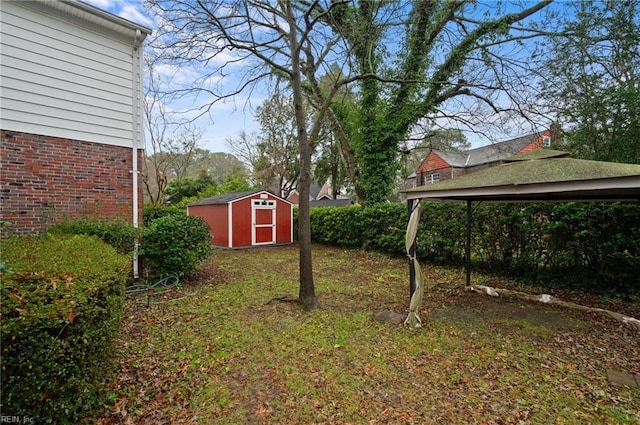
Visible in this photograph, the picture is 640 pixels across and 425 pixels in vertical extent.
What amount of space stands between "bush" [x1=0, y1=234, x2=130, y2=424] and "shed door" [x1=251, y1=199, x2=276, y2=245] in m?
10.6

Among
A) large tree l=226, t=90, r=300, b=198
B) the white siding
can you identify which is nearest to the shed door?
the white siding

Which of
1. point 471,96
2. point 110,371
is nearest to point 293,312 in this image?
point 110,371

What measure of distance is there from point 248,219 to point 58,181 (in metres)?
7.86

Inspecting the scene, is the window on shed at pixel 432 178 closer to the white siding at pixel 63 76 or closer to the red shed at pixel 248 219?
the red shed at pixel 248 219

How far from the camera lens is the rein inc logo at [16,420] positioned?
1604mm

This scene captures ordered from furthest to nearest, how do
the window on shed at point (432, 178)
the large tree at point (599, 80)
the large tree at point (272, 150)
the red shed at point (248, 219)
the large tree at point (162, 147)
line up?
the window on shed at point (432, 178)
the large tree at point (272, 150)
the large tree at point (162, 147)
the red shed at point (248, 219)
the large tree at point (599, 80)

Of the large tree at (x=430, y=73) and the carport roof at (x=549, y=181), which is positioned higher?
the large tree at (x=430, y=73)

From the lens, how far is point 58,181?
17.0 feet

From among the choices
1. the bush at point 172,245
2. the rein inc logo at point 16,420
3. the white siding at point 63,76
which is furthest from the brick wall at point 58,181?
the rein inc logo at point 16,420

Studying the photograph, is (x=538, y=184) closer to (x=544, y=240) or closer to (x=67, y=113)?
(x=544, y=240)

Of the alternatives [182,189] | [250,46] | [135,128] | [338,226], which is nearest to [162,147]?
[182,189]

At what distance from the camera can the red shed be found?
12492mm

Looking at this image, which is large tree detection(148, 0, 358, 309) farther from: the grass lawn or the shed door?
the shed door

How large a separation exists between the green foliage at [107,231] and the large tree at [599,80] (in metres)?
10.3
